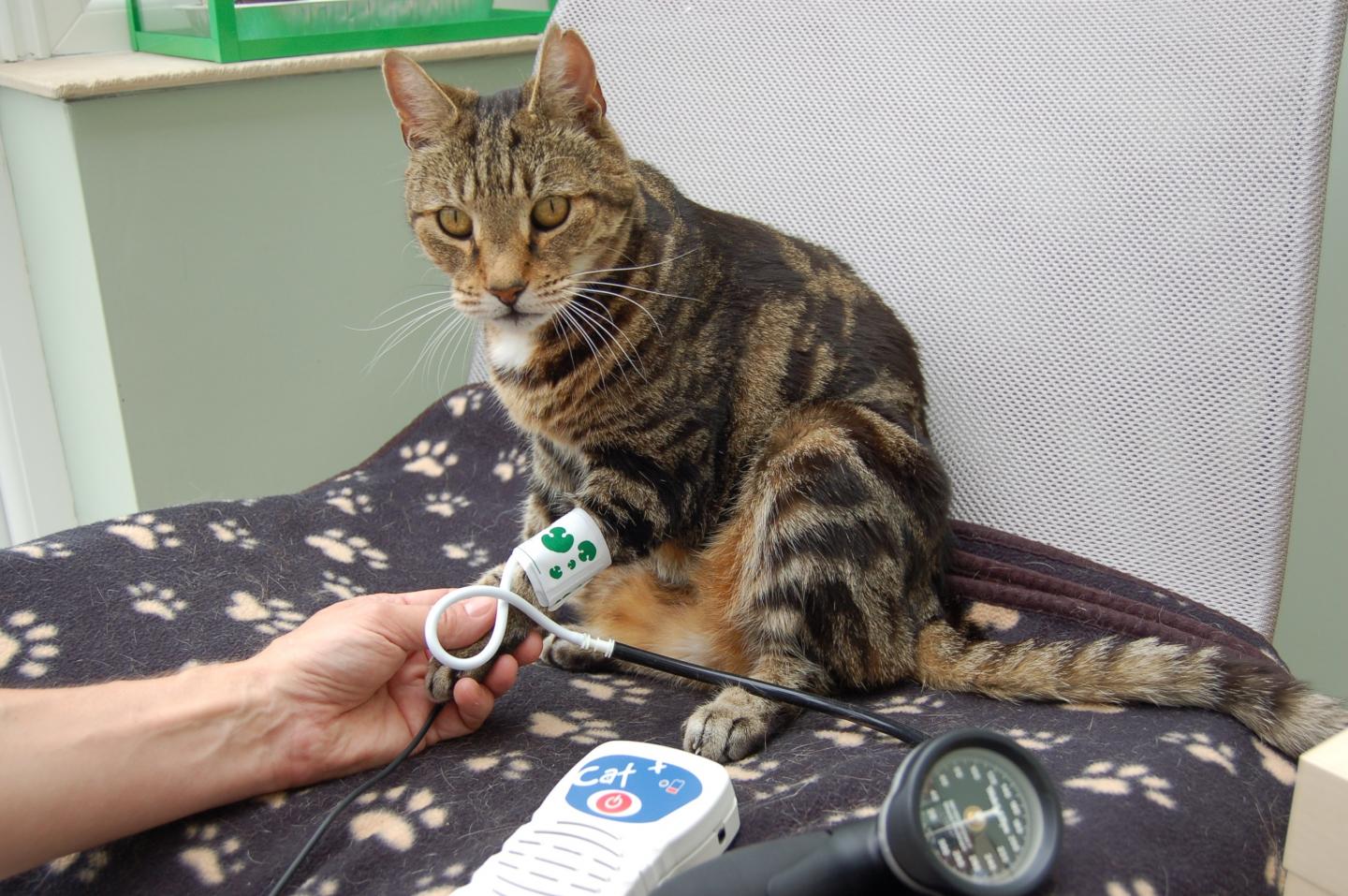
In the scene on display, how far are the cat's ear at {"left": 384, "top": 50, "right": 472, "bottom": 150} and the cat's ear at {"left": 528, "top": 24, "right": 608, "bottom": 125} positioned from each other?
0.10m

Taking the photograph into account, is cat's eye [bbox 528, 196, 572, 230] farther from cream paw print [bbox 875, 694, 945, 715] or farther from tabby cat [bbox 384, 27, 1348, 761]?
cream paw print [bbox 875, 694, 945, 715]

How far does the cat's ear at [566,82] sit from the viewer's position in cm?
131

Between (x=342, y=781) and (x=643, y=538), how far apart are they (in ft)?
1.39

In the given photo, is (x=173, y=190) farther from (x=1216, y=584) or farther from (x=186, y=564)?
(x=1216, y=584)

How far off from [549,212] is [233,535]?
24.7 inches

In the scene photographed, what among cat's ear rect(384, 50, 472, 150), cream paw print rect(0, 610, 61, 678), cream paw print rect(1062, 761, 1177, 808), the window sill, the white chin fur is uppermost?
the window sill

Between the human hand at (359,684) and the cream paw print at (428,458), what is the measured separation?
26.6 inches

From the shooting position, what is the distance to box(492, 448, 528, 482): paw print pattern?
1812 mm

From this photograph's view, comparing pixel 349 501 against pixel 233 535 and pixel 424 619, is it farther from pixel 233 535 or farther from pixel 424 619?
pixel 424 619

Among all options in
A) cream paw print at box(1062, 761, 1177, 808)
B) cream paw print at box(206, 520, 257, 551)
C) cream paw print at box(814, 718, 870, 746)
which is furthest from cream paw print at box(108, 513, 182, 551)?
cream paw print at box(1062, 761, 1177, 808)

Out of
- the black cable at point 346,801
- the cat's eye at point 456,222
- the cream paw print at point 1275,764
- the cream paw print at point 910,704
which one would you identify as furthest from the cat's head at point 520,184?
the cream paw print at point 1275,764

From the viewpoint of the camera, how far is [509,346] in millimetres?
1429

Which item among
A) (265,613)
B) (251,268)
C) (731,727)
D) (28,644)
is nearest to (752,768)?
(731,727)

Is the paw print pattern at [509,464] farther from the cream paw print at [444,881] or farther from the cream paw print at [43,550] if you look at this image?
the cream paw print at [444,881]
